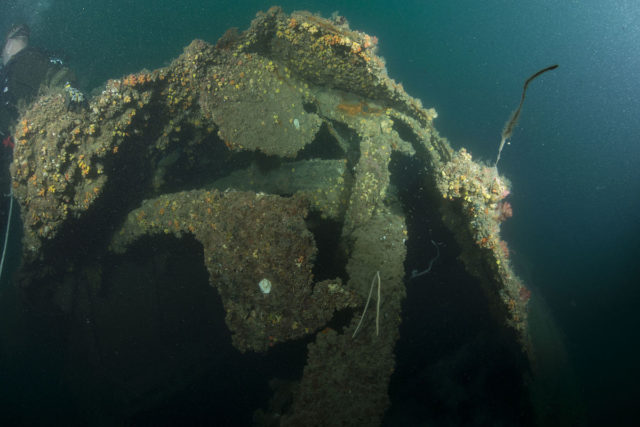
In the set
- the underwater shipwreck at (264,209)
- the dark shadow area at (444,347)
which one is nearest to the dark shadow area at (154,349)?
the underwater shipwreck at (264,209)

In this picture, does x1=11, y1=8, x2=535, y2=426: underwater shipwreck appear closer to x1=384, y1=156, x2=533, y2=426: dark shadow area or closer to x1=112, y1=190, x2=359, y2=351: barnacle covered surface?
x1=112, y1=190, x2=359, y2=351: barnacle covered surface

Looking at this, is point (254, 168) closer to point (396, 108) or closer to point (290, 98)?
point (290, 98)

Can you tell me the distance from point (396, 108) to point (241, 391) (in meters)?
5.90

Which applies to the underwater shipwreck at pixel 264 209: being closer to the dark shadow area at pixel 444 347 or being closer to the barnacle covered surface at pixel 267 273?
the barnacle covered surface at pixel 267 273

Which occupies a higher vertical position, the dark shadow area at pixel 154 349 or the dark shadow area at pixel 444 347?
the dark shadow area at pixel 444 347

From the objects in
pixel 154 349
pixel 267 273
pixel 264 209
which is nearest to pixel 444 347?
pixel 267 273

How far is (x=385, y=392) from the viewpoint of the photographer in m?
2.55

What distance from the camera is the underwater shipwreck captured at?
2.72 metres

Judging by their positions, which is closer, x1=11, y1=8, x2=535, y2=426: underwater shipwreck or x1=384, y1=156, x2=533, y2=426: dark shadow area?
x1=11, y1=8, x2=535, y2=426: underwater shipwreck

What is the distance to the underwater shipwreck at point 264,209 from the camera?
2.72m

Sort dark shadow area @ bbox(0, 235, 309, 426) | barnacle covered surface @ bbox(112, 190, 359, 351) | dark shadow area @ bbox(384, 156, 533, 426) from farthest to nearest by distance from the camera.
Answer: dark shadow area @ bbox(0, 235, 309, 426) → dark shadow area @ bbox(384, 156, 533, 426) → barnacle covered surface @ bbox(112, 190, 359, 351)

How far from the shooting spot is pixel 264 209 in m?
2.83

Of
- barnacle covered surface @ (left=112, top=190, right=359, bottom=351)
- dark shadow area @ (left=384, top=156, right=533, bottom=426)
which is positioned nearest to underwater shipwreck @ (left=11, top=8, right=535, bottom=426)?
barnacle covered surface @ (left=112, top=190, right=359, bottom=351)

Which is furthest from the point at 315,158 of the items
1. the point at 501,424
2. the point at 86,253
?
the point at 501,424
